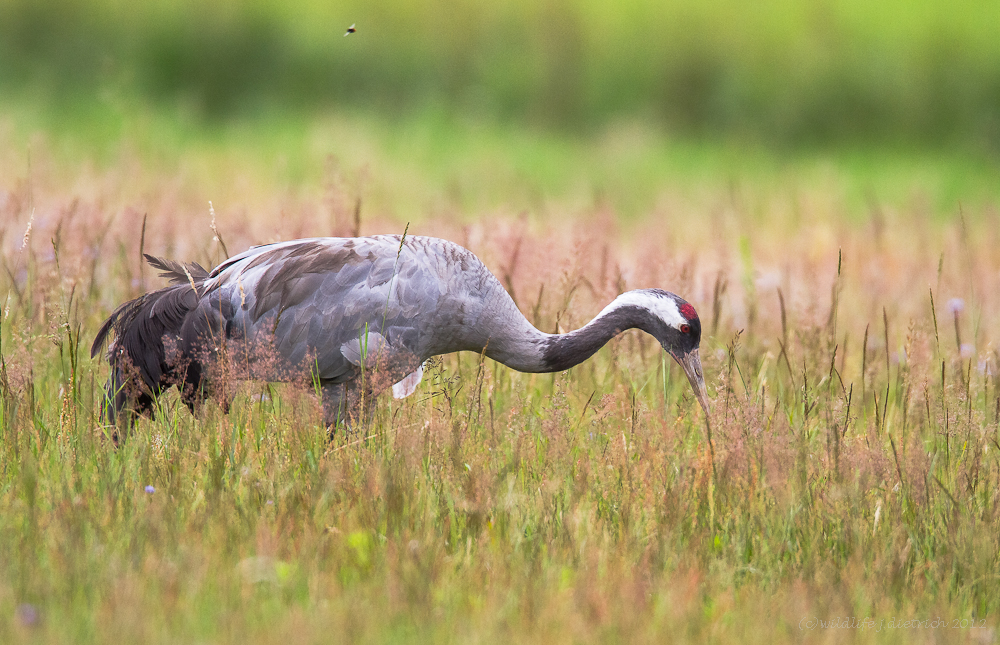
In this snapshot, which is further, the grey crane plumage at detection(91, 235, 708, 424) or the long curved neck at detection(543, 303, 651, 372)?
the long curved neck at detection(543, 303, 651, 372)

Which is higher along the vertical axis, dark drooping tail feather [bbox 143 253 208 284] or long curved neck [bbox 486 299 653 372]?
dark drooping tail feather [bbox 143 253 208 284]

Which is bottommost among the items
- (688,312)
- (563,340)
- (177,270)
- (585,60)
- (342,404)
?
(342,404)

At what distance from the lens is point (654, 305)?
447cm

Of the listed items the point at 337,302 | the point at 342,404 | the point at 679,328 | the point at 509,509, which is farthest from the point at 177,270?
the point at 679,328

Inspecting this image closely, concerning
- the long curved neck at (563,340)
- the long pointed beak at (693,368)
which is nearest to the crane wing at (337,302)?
the long curved neck at (563,340)

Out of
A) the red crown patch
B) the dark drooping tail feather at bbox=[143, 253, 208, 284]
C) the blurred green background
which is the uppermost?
the blurred green background

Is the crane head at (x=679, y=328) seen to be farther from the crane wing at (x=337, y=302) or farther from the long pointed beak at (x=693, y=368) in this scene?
the crane wing at (x=337, y=302)

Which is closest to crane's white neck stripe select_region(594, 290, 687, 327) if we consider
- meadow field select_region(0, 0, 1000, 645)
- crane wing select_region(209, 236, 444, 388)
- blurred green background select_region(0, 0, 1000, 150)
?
meadow field select_region(0, 0, 1000, 645)

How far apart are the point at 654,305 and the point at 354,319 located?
4.00 ft

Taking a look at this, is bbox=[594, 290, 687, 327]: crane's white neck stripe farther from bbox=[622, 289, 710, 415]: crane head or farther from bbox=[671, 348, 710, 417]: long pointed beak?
bbox=[671, 348, 710, 417]: long pointed beak

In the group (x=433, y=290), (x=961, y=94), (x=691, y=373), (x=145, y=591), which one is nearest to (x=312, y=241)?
(x=433, y=290)

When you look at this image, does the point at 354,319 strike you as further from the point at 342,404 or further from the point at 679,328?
the point at 679,328

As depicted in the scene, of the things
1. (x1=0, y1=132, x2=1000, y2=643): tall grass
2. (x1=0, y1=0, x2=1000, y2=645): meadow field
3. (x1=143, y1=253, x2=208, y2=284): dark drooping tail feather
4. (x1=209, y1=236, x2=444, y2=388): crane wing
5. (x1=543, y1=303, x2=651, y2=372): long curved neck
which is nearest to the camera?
(x1=0, y1=132, x2=1000, y2=643): tall grass

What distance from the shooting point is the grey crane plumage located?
172 inches
